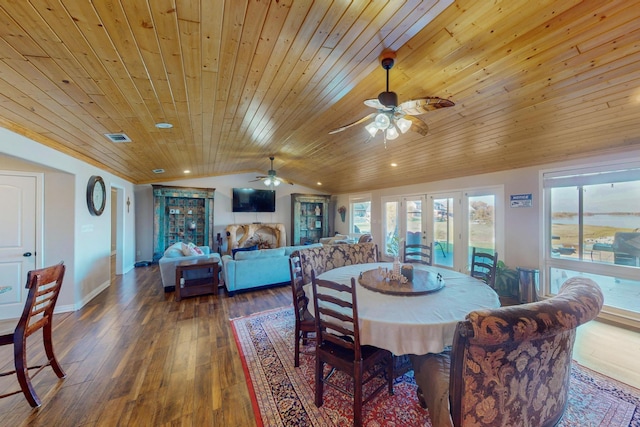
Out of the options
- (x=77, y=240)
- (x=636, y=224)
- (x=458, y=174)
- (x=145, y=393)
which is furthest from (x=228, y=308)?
(x=636, y=224)

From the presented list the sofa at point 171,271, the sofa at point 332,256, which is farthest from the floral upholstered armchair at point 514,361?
the sofa at point 171,271

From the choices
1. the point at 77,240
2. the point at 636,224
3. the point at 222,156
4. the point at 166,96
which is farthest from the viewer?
the point at 222,156

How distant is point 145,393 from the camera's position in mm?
1935

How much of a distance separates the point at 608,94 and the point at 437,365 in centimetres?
289

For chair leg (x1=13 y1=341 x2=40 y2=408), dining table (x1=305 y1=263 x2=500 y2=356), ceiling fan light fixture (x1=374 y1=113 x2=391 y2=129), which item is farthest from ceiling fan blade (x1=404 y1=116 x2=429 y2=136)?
chair leg (x1=13 y1=341 x2=40 y2=408)

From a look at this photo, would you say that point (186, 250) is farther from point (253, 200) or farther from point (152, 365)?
point (253, 200)

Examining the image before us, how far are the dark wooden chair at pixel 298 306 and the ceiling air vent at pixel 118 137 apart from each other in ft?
8.90

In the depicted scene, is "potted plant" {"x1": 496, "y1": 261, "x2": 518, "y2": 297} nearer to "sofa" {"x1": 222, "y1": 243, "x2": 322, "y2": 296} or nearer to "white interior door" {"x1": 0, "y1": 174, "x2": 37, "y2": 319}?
"sofa" {"x1": 222, "y1": 243, "x2": 322, "y2": 296}

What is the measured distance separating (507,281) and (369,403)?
3400mm

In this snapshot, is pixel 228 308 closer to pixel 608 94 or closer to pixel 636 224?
pixel 608 94

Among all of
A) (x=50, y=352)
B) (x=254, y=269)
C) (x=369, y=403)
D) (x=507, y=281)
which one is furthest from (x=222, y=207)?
(x=507, y=281)

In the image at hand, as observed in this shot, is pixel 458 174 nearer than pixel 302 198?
Yes

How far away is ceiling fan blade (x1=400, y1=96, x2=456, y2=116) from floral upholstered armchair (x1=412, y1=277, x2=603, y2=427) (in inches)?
53.8

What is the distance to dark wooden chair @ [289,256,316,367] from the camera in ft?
7.46
